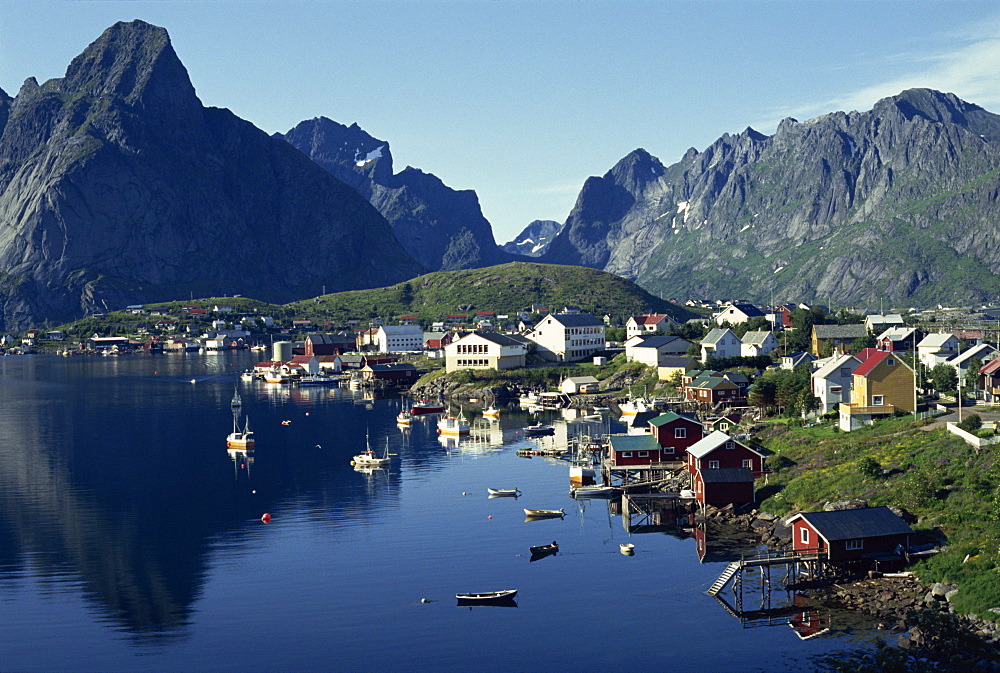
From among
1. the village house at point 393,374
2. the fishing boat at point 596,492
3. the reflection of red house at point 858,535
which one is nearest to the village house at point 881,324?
the village house at point 393,374

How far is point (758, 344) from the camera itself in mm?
147375

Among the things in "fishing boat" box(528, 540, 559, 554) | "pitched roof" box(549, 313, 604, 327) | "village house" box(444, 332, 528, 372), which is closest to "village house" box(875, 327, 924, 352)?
"pitched roof" box(549, 313, 604, 327)

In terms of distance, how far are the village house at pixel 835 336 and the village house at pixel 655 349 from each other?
18756mm

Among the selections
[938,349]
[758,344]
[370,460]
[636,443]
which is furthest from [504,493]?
[758,344]

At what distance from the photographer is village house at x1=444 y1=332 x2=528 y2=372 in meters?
161

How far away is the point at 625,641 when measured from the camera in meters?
48.7

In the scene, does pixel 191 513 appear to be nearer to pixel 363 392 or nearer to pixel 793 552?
pixel 793 552

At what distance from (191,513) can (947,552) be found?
5478 centimetres

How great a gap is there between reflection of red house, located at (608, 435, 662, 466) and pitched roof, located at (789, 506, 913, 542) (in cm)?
2781

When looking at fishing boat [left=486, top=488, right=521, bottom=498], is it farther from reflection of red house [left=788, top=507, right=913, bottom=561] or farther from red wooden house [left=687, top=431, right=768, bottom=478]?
reflection of red house [left=788, top=507, right=913, bottom=561]

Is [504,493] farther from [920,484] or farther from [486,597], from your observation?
[920,484]

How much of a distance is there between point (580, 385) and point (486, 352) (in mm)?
22167

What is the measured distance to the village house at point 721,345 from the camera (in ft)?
482

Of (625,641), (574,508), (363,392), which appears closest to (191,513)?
(574,508)
